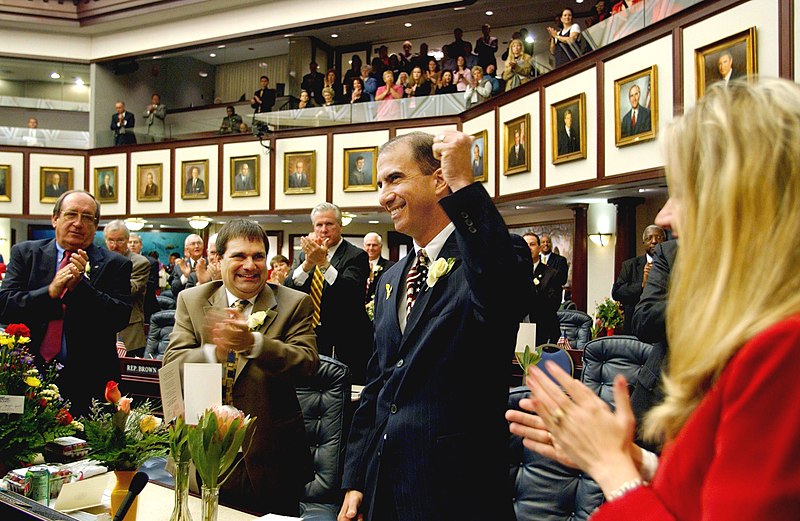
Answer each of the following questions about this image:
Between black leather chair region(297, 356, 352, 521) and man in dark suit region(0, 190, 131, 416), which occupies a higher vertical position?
man in dark suit region(0, 190, 131, 416)

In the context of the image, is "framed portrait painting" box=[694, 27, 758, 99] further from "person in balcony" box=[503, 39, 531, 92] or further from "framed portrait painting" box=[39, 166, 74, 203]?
"framed portrait painting" box=[39, 166, 74, 203]

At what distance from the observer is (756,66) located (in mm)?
6828

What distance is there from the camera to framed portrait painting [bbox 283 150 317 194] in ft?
45.4

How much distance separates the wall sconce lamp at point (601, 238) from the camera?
36.6 feet

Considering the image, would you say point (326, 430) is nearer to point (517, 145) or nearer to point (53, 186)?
point (517, 145)

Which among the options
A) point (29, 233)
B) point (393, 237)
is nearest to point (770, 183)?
point (393, 237)

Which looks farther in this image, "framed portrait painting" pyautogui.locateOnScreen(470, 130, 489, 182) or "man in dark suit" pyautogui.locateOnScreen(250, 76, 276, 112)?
"man in dark suit" pyautogui.locateOnScreen(250, 76, 276, 112)

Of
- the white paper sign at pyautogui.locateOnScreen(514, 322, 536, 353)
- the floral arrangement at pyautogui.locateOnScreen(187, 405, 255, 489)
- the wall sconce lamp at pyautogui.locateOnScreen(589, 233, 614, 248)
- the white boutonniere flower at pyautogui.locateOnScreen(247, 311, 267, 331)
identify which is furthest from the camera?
the wall sconce lamp at pyautogui.locateOnScreen(589, 233, 614, 248)

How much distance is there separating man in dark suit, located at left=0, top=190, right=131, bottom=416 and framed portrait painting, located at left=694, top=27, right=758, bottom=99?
5.92 m

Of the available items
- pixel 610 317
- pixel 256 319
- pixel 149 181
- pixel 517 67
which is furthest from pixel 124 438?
pixel 149 181

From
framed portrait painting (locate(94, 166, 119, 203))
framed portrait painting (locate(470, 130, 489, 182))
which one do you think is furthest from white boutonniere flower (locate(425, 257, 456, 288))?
framed portrait painting (locate(94, 166, 119, 203))

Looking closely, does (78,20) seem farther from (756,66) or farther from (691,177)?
(691,177)

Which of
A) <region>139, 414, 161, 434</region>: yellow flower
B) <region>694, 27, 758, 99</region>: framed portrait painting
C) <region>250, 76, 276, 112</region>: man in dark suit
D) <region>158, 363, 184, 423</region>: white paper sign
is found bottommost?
<region>139, 414, 161, 434</region>: yellow flower

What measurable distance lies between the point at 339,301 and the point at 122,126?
1344cm
